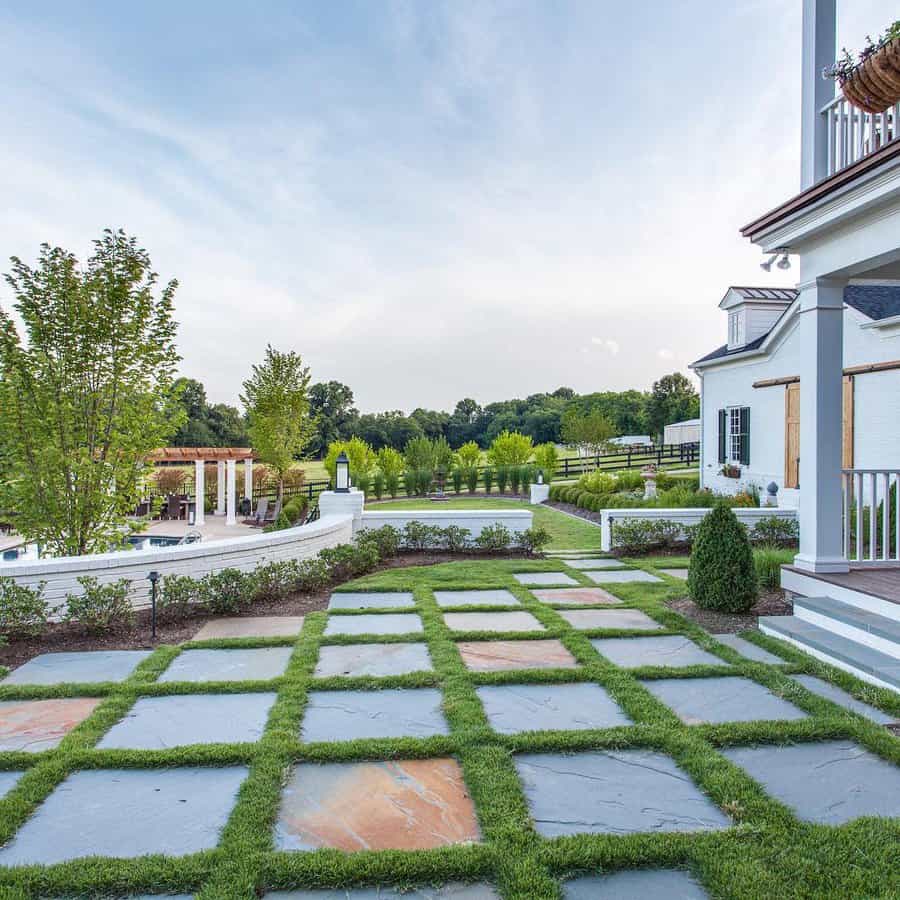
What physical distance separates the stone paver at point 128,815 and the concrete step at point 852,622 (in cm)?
389

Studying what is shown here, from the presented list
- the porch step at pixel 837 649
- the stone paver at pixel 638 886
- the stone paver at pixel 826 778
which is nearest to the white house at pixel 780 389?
the porch step at pixel 837 649

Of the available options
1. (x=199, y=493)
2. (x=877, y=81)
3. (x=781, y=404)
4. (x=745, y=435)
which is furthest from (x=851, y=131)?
(x=199, y=493)

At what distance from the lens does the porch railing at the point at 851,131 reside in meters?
4.57

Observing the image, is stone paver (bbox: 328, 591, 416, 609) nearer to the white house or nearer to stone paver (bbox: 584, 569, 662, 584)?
stone paver (bbox: 584, 569, 662, 584)

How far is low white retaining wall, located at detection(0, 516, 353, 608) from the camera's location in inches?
202

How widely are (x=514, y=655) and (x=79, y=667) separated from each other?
2.92 meters

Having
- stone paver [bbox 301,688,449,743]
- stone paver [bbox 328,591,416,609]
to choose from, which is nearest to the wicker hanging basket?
stone paver [bbox 301,688,449,743]

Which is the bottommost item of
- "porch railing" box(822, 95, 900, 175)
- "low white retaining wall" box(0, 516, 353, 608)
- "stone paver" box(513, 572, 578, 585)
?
"stone paver" box(513, 572, 578, 585)

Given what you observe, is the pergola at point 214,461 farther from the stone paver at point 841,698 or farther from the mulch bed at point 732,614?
the stone paver at point 841,698

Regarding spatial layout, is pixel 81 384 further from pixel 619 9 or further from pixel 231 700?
pixel 619 9

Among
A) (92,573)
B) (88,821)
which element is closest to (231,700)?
(88,821)

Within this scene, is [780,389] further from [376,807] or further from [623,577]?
[376,807]

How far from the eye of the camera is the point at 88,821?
2391mm

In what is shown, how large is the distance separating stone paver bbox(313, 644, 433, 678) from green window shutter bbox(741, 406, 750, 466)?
11.8 m
